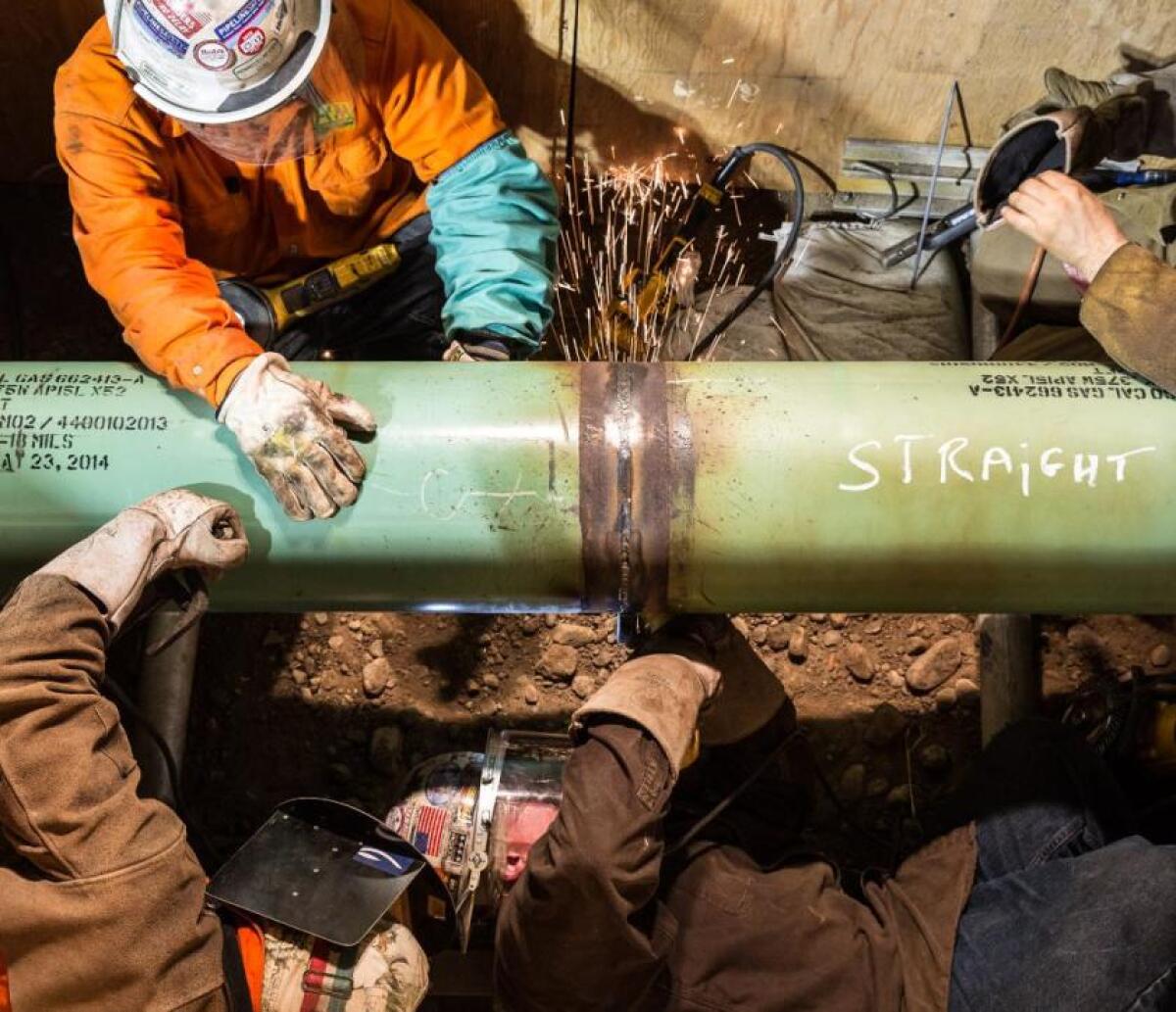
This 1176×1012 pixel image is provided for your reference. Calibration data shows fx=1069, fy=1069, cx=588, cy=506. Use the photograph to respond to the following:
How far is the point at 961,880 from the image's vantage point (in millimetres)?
2125

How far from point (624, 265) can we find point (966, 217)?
3.19ft

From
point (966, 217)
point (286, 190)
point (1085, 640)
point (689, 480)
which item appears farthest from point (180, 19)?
point (1085, 640)

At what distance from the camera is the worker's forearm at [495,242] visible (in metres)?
2.24

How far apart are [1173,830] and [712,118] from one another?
211 cm

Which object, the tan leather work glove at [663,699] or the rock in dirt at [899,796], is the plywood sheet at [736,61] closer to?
the tan leather work glove at [663,699]

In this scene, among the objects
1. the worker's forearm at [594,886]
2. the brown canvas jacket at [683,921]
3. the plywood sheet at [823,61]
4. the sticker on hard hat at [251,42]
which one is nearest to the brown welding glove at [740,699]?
the brown canvas jacket at [683,921]

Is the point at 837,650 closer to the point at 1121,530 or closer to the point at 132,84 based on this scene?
the point at 1121,530

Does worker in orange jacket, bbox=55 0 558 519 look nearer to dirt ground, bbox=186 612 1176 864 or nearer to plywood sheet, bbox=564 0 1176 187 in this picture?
plywood sheet, bbox=564 0 1176 187

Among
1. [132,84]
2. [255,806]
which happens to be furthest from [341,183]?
[255,806]

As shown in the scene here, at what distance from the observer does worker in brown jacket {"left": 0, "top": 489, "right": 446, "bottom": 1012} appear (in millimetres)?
1437

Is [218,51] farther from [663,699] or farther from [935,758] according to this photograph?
[935,758]

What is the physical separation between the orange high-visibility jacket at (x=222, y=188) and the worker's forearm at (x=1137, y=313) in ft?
4.12

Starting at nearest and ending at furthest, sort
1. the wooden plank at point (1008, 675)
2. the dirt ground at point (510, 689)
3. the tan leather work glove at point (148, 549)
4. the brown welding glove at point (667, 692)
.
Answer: the tan leather work glove at point (148, 549) < the brown welding glove at point (667, 692) < the wooden plank at point (1008, 675) < the dirt ground at point (510, 689)

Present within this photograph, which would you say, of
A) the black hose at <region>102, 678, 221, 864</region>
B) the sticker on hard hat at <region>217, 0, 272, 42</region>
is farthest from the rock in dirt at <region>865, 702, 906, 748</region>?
the sticker on hard hat at <region>217, 0, 272, 42</region>
